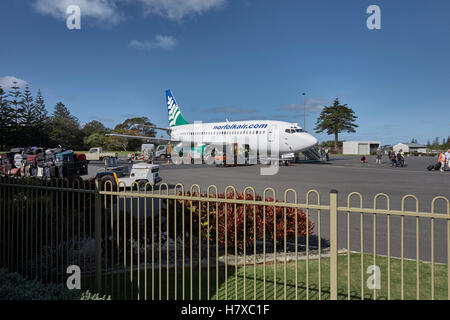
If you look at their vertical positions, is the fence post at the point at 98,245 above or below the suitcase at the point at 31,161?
below

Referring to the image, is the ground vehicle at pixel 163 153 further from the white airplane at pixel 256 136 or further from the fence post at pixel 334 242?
the fence post at pixel 334 242

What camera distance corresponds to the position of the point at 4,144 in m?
68.4

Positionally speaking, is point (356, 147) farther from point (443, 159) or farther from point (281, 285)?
point (281, 285)

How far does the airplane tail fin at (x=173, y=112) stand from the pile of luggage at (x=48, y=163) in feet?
88.7

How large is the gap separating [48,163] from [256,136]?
1858 cm

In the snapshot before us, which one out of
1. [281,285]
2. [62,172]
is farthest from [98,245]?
[62,172]

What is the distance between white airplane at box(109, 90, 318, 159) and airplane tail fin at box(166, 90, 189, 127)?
6.75 meters

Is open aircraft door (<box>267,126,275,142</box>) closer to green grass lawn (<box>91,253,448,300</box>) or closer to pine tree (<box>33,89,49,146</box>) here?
green grass lawn (<box>91,253,448,300</box>)

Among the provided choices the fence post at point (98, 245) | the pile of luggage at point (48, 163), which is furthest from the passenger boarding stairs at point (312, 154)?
the fence post at point (98, 245)

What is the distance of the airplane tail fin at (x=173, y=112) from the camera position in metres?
44.9

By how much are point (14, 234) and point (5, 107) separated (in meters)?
80.8
